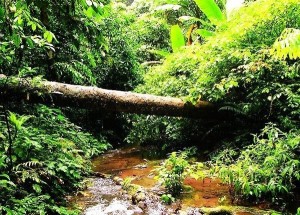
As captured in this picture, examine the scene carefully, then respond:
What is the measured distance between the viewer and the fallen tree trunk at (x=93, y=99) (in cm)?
524

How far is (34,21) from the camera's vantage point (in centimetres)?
251

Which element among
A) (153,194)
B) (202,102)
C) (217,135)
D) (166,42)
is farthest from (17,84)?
(166,42)

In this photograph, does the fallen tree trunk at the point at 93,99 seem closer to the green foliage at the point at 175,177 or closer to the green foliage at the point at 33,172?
the green foliage at the point at 33,172

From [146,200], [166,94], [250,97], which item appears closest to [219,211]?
[146,200]

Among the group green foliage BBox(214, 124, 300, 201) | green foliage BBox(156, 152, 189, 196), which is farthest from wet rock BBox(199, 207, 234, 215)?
green foliage BBox(156, 152, 189, 196)

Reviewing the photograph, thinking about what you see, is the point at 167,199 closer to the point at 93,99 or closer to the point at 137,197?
the point at 137,197

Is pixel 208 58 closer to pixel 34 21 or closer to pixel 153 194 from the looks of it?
pixel 153 194

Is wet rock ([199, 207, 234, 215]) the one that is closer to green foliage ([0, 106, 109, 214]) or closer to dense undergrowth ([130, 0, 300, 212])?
dense undergrowth ([130, 0, 300, 212])

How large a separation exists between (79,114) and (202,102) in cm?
410

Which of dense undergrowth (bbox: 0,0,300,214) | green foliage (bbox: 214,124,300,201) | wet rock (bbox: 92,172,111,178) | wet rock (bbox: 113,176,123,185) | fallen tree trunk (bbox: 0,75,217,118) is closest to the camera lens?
dense undergrowth (bbox: 0,0,300,214)

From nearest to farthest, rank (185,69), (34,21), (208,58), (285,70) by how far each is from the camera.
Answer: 1. (34,21)
2. (285,70)
3. (208,58)
4. (185,69)

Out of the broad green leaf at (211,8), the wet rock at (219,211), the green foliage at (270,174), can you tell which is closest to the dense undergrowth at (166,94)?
the green foliage at (270,174)

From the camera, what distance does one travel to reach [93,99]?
18.8 feet

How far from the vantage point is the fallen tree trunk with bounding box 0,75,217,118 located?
5.24 metres
